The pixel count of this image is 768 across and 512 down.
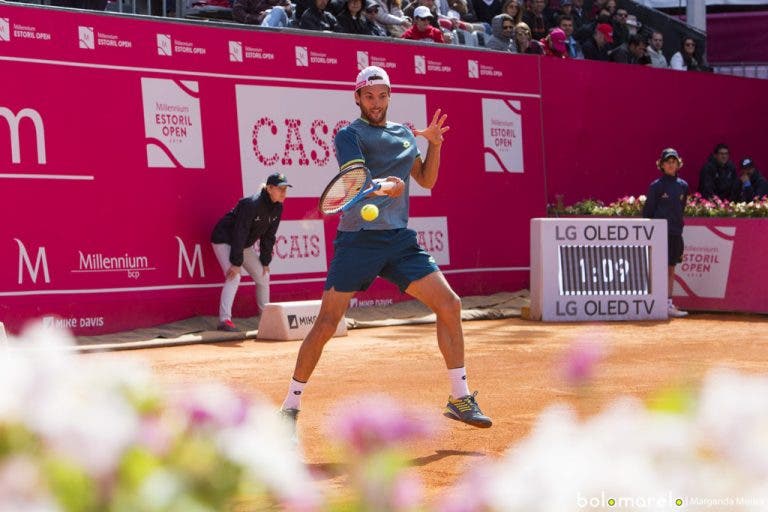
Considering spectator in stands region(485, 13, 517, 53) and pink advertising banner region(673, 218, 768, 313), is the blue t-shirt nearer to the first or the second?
pink advertising banner region(673, 218, 768, 313)

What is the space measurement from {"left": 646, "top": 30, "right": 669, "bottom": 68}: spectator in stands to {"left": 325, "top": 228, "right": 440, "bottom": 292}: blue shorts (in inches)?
589

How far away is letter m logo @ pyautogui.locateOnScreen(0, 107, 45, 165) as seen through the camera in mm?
11953

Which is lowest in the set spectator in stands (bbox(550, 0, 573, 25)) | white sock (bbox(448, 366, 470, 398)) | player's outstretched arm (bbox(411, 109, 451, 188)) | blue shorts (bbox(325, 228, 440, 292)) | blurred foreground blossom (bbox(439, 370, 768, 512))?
white sock (bbox(448, 366, 470, 398))

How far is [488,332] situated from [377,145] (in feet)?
22.8

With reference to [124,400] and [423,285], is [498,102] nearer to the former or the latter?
[423,285]

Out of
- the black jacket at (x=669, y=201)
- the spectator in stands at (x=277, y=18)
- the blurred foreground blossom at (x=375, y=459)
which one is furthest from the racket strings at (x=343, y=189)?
the black jacket at (x=669, y=201)

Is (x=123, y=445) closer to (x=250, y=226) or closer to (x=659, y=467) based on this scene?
(x=659, y=467)

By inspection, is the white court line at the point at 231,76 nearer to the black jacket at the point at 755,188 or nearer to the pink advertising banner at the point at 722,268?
the pink advertising banner at the point at 722,268

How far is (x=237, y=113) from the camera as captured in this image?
14.0 m

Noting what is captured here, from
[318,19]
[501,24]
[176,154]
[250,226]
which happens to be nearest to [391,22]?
[501,24]

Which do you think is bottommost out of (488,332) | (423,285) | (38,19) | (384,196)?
(488,332)

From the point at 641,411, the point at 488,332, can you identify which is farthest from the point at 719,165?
the point at 641,411

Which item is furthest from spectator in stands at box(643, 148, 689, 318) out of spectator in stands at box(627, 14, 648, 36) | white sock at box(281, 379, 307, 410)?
white sock at box(281, 379, 307, 410)

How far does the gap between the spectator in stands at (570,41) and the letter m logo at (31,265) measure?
991 centimetres
